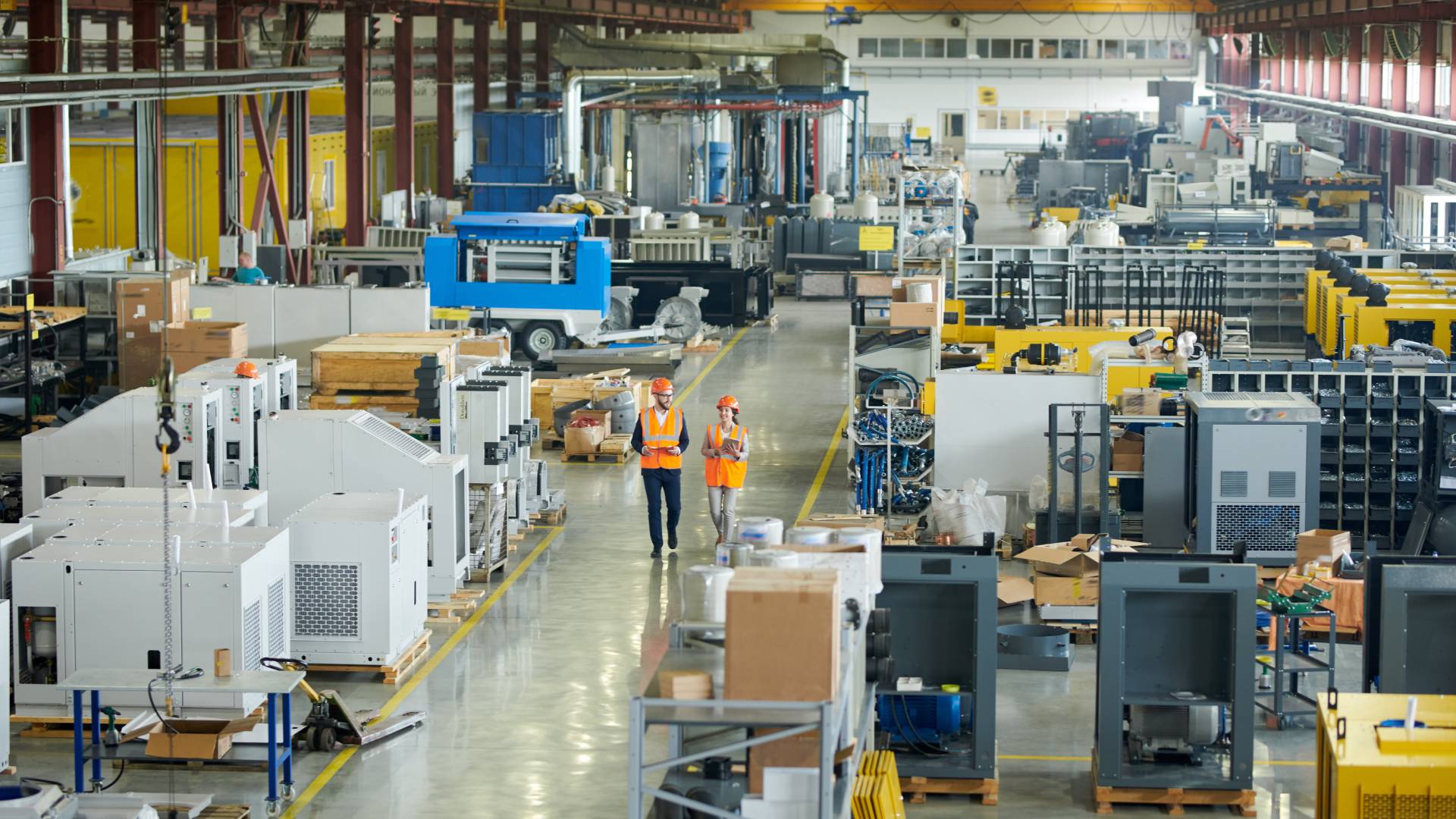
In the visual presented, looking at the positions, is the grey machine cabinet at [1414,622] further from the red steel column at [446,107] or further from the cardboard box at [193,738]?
the red steel column at [446,107]

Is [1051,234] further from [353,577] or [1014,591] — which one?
[353,577]

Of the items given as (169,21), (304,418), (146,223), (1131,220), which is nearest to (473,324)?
(146,223)

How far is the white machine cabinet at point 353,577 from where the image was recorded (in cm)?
1097

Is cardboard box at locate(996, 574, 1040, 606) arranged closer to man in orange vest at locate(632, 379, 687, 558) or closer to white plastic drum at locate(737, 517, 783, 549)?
A: man in orange vest at locate(632, 379, 687, 558)

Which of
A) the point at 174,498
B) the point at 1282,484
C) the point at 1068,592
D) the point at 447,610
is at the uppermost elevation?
the point at 174,498

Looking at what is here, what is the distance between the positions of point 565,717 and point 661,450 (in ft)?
11.7

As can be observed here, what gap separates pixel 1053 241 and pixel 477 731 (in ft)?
47.5

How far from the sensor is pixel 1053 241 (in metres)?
23.4

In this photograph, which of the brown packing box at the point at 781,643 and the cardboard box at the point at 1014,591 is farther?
the cardboard box at the point at 1014,591

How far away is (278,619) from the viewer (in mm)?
10625

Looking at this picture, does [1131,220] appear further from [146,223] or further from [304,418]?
[304,418]

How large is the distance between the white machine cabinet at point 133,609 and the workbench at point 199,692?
295 mm

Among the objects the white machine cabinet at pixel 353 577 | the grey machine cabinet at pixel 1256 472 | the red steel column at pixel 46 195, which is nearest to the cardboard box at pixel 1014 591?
the grey machine cabinet at pixel 1256 472

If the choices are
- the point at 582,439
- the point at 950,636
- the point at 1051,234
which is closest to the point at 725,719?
the point at 950,636
